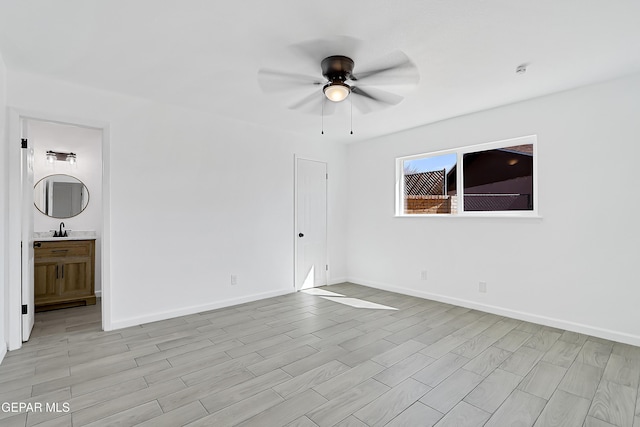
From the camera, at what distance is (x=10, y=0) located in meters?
1.96

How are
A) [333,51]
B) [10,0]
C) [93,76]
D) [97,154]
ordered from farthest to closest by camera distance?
1. [97,154]
2. [93,76]
3. [333,51]
4. [10,0]

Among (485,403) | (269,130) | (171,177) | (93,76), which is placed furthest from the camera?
(269,130)

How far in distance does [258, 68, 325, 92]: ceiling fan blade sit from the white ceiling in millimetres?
65

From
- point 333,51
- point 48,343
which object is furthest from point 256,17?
point 48,343

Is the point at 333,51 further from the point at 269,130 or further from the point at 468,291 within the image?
the point at 468,291

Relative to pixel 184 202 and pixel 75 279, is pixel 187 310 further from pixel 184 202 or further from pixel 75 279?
pixel 75 279

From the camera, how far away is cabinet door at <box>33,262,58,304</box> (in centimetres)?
407

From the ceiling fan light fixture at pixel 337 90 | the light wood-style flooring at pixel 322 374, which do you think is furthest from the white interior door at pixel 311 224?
the ceiling fan light fixture at pixel 337 90

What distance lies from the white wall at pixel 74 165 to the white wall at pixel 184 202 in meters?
1.69

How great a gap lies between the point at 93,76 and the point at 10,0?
3.53ft

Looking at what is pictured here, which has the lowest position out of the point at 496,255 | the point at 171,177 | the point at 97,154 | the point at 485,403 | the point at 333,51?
the point at 485,403

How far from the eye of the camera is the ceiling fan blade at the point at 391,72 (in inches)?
99.5

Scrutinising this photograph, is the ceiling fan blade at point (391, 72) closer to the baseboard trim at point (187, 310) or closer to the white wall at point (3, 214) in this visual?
the white wall at point (3, 214)

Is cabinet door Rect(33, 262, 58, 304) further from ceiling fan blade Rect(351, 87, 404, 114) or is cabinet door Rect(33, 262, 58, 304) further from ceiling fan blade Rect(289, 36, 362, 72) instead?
ceiling fan blade Rect(351, 87, 404, 114)
